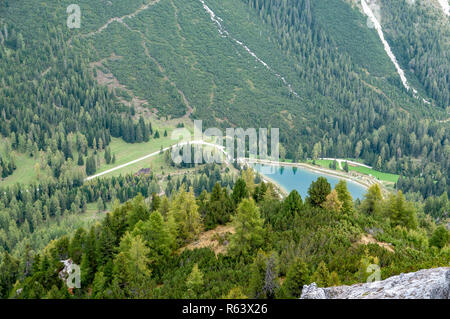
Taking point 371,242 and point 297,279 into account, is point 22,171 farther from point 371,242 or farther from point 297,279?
point 297,279

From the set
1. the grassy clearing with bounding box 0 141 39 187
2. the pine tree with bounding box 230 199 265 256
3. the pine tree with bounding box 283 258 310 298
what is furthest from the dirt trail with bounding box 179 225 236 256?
the grassy clearing with bounding box 0 141 39 187

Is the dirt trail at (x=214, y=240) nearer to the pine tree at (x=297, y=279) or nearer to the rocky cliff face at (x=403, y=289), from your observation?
the pine tree at (x=297, y=279)

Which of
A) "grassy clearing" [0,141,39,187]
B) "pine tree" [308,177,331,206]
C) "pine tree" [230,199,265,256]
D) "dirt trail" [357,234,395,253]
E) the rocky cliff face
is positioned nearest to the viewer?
the rocky cliff face

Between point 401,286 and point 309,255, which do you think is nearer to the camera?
point 401,286

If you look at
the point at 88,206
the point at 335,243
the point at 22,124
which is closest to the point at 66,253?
the point at 335,243

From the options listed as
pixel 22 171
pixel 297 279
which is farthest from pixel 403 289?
pixel 22 171

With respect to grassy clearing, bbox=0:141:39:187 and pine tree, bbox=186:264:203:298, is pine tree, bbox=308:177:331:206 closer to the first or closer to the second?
pine tree, bbox=186:264:203:298

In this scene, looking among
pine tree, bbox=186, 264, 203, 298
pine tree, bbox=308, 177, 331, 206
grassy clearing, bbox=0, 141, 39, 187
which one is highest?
pine tree, bbox=308, 177, 331, 206

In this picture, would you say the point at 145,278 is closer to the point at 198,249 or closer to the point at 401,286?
the point at 198,249
